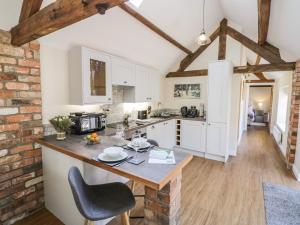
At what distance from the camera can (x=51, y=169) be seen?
2.05 meters

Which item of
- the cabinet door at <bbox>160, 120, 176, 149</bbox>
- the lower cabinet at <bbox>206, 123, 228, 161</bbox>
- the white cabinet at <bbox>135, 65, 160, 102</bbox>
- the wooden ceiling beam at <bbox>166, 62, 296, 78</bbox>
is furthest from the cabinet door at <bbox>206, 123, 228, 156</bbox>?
the white cabinet at <bbox>135, 65, 160, 102</bbox>

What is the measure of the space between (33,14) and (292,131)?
4.47 m

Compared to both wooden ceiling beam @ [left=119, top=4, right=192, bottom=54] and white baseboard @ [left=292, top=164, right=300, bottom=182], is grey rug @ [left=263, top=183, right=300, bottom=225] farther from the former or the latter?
wooden ceiling beam @ [left=119, top=4, right=192, bottom=54]

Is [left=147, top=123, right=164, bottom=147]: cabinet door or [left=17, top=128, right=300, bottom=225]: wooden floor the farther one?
[left=147, top=123, right=164, bottom=147]: cabinet door

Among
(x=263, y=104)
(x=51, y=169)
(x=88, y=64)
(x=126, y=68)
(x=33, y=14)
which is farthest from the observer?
(x=263, y=104)

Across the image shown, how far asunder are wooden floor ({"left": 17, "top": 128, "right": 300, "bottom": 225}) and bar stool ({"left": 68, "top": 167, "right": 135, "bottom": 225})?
28.7 inches

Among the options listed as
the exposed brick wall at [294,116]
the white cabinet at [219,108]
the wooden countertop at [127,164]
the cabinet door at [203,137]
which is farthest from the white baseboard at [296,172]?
the wooden countertop at [127,164]

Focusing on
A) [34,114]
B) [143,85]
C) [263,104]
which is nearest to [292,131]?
[143,85]

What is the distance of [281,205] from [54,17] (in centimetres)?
338

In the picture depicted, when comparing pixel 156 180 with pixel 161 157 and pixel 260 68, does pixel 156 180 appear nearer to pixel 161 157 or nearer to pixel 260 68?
pixel 161 157

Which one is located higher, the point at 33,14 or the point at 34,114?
the point at 33,14

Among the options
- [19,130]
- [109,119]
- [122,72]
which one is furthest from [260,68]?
[19,130]

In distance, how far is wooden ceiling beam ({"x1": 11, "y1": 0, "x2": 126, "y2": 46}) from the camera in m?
1.15

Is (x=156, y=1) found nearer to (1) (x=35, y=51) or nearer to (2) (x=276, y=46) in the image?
(1) (x=35, y=51)
